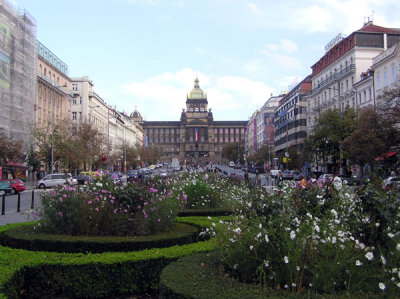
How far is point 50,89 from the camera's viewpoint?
2677 inches

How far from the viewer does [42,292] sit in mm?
7117

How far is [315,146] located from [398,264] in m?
45.9

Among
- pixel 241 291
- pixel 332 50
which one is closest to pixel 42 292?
pixel 241 291

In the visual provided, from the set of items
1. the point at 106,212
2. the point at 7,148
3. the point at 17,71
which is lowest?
the point at 106,212

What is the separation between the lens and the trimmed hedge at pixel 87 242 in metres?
8.22

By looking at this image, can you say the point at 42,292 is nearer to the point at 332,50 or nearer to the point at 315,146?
the point at 315,146

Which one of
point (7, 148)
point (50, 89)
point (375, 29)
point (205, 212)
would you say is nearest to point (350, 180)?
point (205, 212)

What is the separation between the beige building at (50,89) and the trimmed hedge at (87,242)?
51.5 meters

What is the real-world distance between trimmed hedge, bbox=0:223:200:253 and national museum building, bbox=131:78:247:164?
179841 mm

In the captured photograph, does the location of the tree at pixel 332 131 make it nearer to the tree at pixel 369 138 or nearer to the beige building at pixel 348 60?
the beige building at pixel 348 60

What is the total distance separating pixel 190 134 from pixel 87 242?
185 meters

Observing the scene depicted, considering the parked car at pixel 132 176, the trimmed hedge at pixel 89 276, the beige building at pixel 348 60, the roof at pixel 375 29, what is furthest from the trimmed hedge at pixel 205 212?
the roof at pixel 375 29

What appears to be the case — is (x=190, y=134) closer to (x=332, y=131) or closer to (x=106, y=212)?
(x=332, y=131)

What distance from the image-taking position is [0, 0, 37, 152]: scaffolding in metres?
46.7
